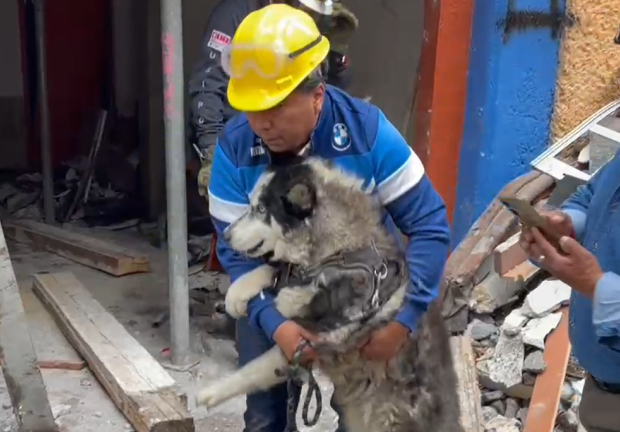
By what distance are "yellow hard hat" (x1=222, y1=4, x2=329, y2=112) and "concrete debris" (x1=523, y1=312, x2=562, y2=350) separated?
2.18 metres

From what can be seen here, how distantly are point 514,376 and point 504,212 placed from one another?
3.24ft

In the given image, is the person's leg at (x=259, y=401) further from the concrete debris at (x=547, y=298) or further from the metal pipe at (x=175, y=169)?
the concrete debris at (x=547, y=298)

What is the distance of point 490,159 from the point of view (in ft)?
14.5

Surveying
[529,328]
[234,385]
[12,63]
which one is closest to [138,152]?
[12,63]

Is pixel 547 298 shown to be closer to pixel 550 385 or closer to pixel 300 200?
pixel 550 385

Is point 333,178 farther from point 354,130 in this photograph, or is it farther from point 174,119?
point 174,119

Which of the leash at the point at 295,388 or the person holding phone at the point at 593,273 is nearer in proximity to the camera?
the person holding phone at the point at 593,273

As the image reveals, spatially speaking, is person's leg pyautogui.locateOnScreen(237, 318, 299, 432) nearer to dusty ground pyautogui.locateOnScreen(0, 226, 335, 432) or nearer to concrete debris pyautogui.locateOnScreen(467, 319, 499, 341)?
dusty ground pyautogui.locateOnScreen(0, 226, 335, 432)

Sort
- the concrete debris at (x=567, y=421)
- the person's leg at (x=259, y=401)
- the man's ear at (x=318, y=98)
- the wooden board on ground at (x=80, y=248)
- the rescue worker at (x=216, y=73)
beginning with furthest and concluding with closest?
1. the wooden board on ground at (x=80, y=248)
2. the rescue worker at (x=216, y=73)
3. the concrete debris at (x=567, y=421)
4. the person's leg at (x=259, y=401)
5. the man's ear at (x=318, y=98)

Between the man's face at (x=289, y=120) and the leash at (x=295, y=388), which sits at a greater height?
the man's face at (x=289, y=120)

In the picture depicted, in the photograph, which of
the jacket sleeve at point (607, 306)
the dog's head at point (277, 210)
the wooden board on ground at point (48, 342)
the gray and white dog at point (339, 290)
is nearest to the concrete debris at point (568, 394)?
the gray and white dog at point (339, 290)

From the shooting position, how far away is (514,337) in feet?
12.0

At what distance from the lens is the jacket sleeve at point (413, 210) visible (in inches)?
81.3

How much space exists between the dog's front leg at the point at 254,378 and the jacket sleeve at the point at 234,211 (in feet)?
0.32
